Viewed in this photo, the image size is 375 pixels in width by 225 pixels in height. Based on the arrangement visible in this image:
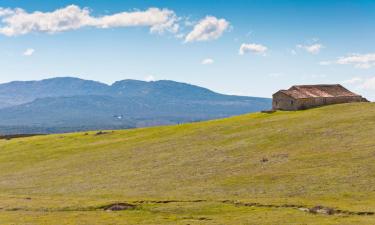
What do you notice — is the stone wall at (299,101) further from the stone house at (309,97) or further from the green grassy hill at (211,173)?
the green grassy hill at (211,173)

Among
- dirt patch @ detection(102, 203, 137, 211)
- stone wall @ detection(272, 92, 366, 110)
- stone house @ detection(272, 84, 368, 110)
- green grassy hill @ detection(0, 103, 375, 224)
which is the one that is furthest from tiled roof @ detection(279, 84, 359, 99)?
dirt patch @ detection(102, 203, 137, 211)

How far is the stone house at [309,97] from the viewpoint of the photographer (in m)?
118

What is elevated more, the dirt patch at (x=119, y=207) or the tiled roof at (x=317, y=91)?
the tiled roof at (x=317, y=91)

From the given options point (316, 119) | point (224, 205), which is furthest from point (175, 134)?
point (224, 205)

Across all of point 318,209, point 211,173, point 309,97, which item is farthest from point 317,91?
point 318,209

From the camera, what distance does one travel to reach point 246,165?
75.1 meters

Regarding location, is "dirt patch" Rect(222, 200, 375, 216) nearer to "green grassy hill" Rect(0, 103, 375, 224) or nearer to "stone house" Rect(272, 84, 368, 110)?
"green grassy hill" Rect(0, 103, 375, 224)

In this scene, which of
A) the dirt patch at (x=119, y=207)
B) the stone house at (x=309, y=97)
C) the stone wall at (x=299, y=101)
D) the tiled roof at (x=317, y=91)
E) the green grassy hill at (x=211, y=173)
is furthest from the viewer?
the tiled roof at (x=317, y=91)

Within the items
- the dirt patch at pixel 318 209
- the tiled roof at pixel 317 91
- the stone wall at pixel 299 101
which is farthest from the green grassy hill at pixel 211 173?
the tiled roof at pixel 317 91

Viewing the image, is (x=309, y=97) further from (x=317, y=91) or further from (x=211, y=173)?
(x=211, y=173)

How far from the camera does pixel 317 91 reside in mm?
124188

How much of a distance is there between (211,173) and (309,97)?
52689 millimetres

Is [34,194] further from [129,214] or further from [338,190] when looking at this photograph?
[338,190]

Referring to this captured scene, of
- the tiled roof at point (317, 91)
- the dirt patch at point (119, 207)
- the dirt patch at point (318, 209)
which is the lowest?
the dirt patch at point (119, 207)
